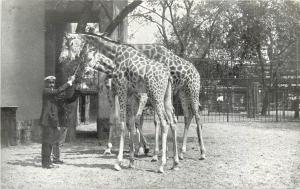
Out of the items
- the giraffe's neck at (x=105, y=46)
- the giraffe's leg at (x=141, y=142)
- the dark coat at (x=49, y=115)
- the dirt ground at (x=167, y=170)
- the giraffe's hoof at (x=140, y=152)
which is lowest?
the dirt ground at (x=167, y=170)

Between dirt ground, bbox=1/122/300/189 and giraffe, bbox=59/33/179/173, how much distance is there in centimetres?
Answer: 51

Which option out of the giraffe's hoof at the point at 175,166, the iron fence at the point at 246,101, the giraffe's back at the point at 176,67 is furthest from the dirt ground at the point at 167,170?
the iron fence at the point at 246,101

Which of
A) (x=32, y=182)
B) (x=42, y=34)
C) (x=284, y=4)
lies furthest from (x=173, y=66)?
(x=284, y=4)

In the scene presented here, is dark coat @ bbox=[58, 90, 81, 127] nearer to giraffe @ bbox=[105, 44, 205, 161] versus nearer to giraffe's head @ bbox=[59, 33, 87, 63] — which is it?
giraffe's head @ bbox=[59, 33, 87, 63]

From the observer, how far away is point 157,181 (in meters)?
7.05

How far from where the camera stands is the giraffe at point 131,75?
7984mm

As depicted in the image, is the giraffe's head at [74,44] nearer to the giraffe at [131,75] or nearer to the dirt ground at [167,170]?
the giraffe at [131,75]

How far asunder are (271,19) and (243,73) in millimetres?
11086

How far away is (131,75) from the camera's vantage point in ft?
26.7

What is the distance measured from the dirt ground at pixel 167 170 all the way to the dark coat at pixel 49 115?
595 mm

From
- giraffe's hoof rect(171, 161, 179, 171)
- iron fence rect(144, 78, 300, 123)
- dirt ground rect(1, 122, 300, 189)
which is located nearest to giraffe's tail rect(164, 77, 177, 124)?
giraffe's hoof rect(171, 161, 179, 171)

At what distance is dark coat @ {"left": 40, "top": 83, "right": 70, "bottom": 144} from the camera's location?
26.5 feet

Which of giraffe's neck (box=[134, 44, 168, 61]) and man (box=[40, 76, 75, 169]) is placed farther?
giraffe's neck (box=[134, 44, 168, 61])

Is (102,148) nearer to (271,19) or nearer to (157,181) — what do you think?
(157,181)
